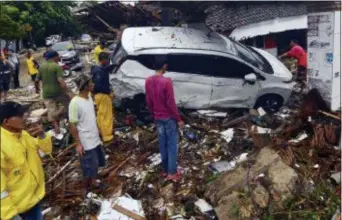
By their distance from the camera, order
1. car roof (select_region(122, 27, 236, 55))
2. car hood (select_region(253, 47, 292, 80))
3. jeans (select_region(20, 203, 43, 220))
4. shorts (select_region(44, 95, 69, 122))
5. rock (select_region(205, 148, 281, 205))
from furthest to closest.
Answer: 1. car hood (select_region(253, 47, 292, 80))
2. car roof (select_region(122, 27, 236, 55))
3. shorts (select_region(44, 95, 69, 122))
4. rock (select_region(205, 148, 281, 205))
5. jeans (select_region(20, 203, 43, 220))

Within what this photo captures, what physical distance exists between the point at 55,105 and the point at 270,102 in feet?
15.5

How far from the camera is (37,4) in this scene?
99.7 ft

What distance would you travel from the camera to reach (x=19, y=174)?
11.5 feet

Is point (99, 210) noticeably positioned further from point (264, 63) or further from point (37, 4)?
point (37, 4)

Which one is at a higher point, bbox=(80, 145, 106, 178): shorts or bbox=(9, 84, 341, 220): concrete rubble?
bbox=(80, 145, 106, 178): shorts

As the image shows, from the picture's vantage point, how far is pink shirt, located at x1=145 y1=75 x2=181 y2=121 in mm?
5613

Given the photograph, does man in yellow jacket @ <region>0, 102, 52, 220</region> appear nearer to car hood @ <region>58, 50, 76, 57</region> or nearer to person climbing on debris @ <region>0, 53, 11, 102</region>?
person climbing on debris @ <region>0, 53, 11, 102</region>

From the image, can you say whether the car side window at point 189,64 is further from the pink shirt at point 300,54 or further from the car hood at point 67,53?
the car hood at point 67,53

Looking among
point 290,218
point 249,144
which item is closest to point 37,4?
point 249,144

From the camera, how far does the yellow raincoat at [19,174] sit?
10.8ft

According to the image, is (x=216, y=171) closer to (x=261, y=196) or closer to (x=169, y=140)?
(x=169, y=140)

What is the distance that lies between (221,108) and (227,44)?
146 cm

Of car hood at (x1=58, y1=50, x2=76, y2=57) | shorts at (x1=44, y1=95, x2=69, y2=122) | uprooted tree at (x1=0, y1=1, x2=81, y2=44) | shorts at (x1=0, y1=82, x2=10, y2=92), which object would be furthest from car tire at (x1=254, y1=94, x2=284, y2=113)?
uprooted tree at (x1=0, y1=1, x2=81, y2=44)

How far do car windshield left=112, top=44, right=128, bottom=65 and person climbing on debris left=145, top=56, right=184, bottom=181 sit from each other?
2359mm
